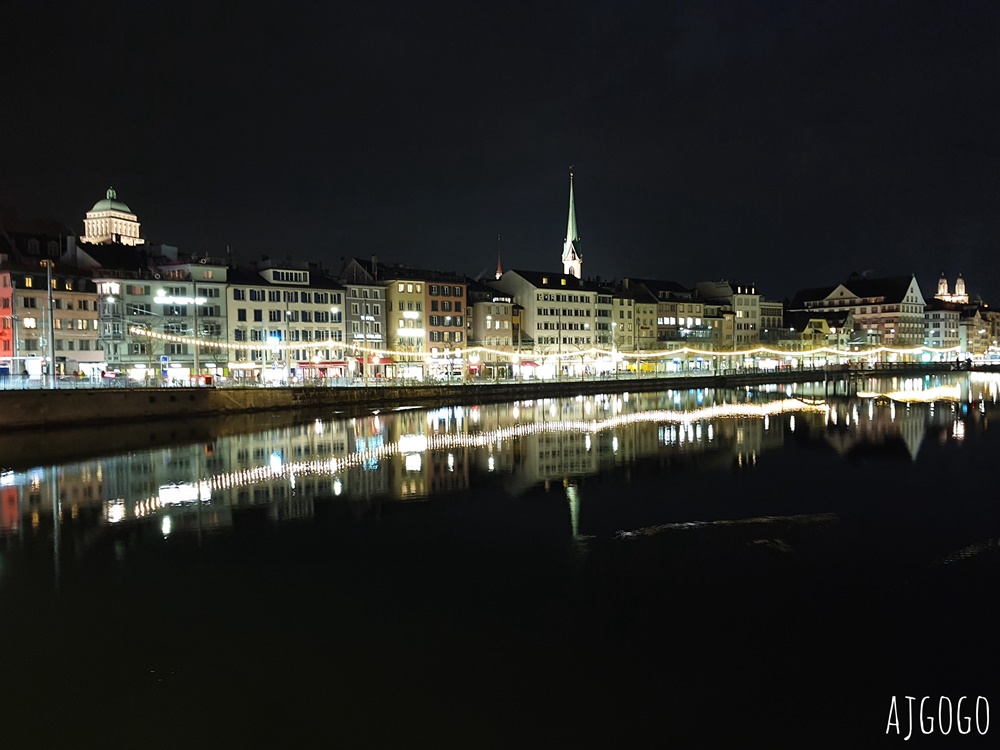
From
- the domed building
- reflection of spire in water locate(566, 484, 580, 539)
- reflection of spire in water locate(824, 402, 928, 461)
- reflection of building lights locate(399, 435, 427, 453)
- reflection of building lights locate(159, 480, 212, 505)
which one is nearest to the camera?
reflection of spire in water locate(566, 484, 580, 539)

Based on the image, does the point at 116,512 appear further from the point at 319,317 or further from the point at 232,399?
the point at 319,317

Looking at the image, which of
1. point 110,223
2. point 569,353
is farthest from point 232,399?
point 110,223

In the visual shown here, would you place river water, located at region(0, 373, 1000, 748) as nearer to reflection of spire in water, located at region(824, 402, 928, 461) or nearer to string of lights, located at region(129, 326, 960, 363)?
reflection of spire in water, located at region(824, 402, 928, 461)

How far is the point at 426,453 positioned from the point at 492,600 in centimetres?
1977

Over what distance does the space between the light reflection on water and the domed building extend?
7801cm

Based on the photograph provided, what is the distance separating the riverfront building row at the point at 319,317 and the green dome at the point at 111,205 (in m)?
0.32

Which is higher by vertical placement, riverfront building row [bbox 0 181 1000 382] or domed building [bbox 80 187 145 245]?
domed building [bbox 80 187 145 245]

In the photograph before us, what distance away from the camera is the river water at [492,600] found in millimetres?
10484

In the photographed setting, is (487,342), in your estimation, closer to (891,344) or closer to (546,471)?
(546,471)

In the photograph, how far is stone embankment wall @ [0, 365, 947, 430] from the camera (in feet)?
140

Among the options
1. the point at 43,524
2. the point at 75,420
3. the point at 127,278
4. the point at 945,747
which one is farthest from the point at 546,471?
the point at 127,278

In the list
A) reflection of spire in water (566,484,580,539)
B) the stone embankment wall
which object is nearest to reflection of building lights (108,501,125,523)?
reflection of spire in water (566,484,580,539)

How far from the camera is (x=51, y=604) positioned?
14.8 metres

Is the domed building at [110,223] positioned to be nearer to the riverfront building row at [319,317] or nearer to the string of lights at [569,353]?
the riverfront building row at [319,317]
